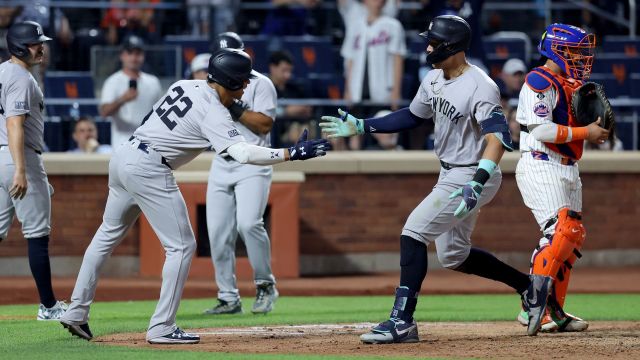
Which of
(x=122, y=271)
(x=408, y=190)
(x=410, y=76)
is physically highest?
(x=410, y=76)

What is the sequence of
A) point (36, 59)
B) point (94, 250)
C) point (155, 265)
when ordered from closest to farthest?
1. point (94, 250)
2. point (36, 59)
3. point (155, 265)

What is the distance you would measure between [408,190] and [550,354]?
22.7 ft

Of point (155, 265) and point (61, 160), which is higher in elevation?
point (61, 160)

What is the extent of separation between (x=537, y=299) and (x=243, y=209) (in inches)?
114

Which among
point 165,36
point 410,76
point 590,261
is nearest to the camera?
point 590,261

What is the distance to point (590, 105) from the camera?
8289 millimetres

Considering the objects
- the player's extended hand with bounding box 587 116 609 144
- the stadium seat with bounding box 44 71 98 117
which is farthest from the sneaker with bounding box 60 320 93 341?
the stadium seat with bounding box 44 71 98 117

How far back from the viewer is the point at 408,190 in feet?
46.4

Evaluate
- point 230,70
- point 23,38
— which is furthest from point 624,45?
point 230,70

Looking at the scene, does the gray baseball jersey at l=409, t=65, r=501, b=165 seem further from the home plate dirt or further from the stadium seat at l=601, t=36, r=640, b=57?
the stadium seat at l=601, t=36, r=640, b=57

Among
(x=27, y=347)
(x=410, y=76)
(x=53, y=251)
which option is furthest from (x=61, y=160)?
(x=27, y=347)

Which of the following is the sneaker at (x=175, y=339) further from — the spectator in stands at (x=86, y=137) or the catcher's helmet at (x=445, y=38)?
the spectator in stands at (x=86, y=137)

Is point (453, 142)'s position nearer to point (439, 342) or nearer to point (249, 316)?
point (439, 342)

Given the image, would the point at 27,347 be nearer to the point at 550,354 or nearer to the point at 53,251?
the point at 550,354
